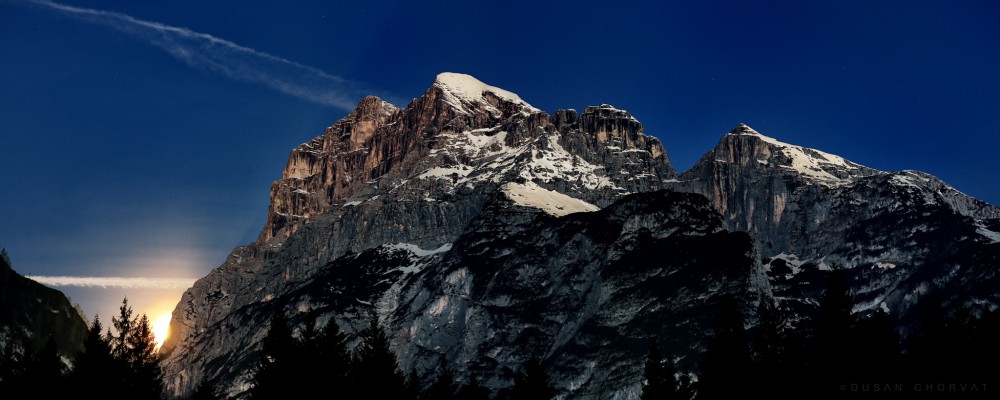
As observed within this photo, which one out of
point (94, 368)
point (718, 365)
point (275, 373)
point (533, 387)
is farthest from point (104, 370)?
point (718, 365)

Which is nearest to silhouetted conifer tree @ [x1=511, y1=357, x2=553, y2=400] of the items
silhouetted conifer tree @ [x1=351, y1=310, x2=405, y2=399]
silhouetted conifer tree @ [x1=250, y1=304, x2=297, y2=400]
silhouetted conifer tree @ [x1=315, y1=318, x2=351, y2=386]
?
silhouetted conifer tree @ [x1=351, y1=310, x2=405, y2=399]

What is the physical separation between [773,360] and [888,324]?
10.8 m

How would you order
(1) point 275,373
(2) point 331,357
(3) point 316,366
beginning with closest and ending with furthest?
(1) point 275,373
(3) point 316,366
(2) point 331,357

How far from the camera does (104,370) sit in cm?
8762

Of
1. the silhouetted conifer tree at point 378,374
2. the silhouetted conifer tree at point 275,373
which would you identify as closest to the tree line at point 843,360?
the silhouetted conifer tree at point 378,374

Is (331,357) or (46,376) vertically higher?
(331,357)

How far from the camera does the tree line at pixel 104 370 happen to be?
8681 centimetres

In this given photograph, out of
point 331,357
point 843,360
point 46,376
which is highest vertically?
point 843,360

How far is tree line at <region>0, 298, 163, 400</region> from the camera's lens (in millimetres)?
86806

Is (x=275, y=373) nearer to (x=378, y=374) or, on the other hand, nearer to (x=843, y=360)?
(x=378, y=374)

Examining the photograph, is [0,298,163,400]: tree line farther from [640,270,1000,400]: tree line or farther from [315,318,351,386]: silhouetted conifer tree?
[640,270,1000,400]: tree line

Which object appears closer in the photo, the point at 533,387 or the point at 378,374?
the point at 378,374

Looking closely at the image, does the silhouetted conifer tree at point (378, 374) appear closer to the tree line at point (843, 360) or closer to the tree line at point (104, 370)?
the tree line at point (104, 370)

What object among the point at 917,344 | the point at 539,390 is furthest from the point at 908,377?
the point at 539,390
